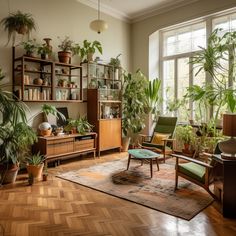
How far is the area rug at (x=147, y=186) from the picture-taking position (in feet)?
9.52

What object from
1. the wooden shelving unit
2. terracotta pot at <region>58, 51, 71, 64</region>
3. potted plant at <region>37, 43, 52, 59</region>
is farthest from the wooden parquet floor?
terracotta pot at <region>58, 51, 71, 64</region>

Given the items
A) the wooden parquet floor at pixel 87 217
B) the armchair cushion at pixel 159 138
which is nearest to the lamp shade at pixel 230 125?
the wooden parquet floor at pixel 87 217

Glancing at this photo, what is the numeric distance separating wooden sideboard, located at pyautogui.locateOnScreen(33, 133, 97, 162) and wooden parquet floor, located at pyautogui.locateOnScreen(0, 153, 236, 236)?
1.17m

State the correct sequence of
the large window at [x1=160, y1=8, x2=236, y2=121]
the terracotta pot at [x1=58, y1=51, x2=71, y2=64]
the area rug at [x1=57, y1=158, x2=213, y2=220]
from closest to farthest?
the area rug at [x1=57, y1=158, x2=213, y2=220] → the terracotta pot at [x1=58, y1=51, x2=71, y2=64] → the large window at [x1=160, y1=8, x2=236, y2=121]

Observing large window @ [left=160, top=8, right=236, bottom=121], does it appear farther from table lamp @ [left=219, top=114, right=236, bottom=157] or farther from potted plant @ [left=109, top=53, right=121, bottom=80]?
table lamp @ [left=219, top=114, right=236, bottom=157]

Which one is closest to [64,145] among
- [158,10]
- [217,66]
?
[217,66]

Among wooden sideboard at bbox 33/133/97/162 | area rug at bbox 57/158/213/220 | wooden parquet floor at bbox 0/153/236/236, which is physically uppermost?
wooden sideboard at bbox 33/133/97/162

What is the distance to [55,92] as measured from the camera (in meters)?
4.94

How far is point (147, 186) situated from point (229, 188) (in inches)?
49.0

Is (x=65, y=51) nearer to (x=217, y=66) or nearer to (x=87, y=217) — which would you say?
(x=217, y=66)

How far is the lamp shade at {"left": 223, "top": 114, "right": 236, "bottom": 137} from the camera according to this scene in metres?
2.71

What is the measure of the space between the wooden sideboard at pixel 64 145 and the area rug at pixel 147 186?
1.78 ft

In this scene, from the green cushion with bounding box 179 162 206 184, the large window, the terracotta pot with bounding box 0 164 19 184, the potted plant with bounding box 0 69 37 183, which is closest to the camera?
the green cushion with bounding box 179 162 206 184

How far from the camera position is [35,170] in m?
3.81
